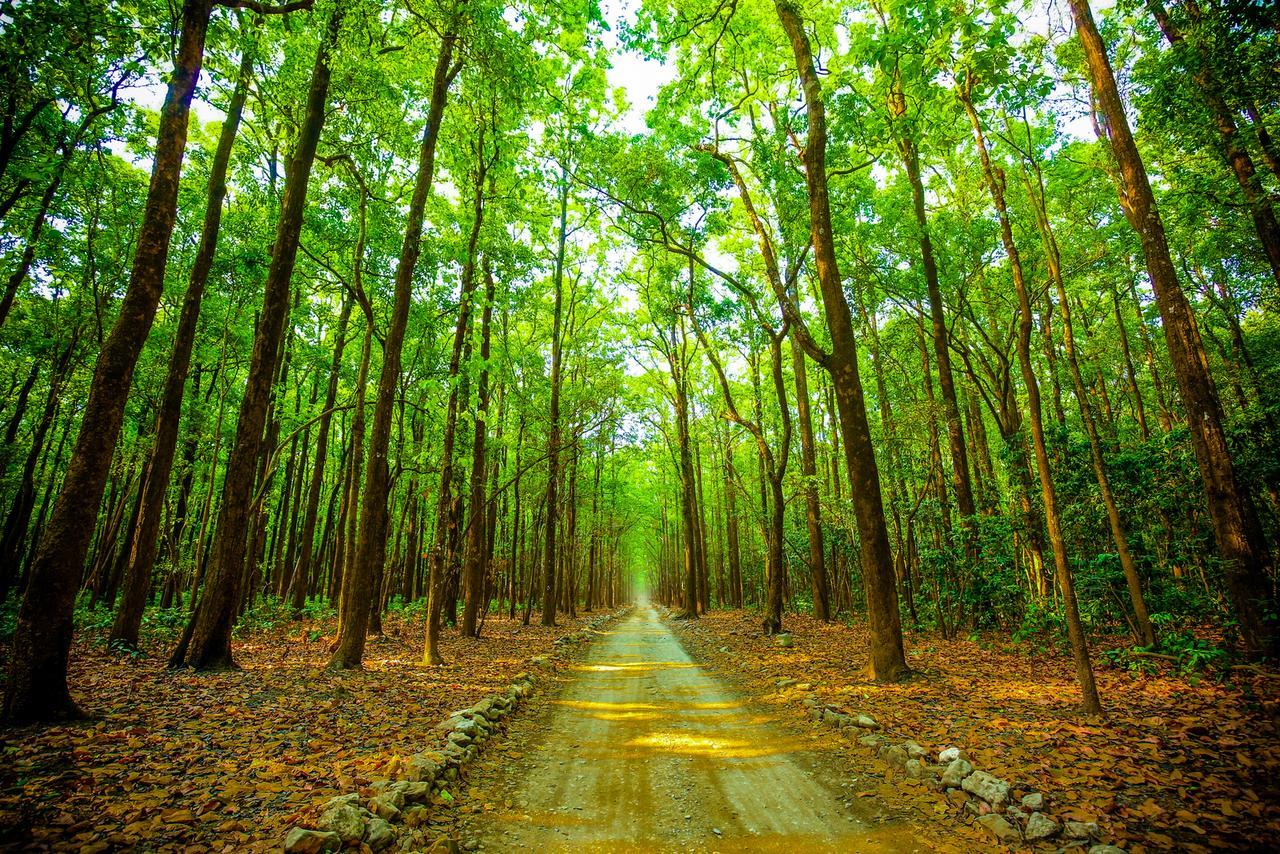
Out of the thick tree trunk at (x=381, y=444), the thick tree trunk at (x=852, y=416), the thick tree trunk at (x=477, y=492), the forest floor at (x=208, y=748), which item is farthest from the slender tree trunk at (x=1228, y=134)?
the forest floor at (x=208, y=748)

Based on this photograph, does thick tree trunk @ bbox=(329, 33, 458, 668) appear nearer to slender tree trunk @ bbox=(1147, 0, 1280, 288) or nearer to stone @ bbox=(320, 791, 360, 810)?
stone @ bbox=(320, 791, 360, 810)

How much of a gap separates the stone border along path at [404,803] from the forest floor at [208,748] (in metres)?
0.22

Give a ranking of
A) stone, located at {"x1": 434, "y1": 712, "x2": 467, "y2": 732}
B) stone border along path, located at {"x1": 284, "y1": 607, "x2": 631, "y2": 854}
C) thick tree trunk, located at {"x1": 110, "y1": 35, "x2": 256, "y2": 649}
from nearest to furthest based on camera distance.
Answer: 1. stone border along path, located at {"x1": 284, "y1": 607, "x2": 631, "y2": 854}
2. stone, located at {"x1": 434, "y1": 712, "x2": 467, "y2": 732}
3. thick tree trunk, located at {"x1": 110, "y1": 35, "x2": 256, "y2": 649}

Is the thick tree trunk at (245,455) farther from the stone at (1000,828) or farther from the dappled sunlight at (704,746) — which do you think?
the stone at (1000,828)

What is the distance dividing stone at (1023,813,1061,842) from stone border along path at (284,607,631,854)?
13.7ft

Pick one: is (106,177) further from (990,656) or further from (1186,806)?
(990,656)

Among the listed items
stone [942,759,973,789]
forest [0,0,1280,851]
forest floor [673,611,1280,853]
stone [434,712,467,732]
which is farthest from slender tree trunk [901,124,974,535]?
stone [434,712,467,732]

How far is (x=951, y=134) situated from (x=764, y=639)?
12157 millimetres

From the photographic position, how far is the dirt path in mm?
3656

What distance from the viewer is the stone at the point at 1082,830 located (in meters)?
3.29

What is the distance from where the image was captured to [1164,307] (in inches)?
281

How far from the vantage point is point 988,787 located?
12.9 ft

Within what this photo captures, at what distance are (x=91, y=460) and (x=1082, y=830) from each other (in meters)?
8.97

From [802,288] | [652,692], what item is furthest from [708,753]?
[802,288]
